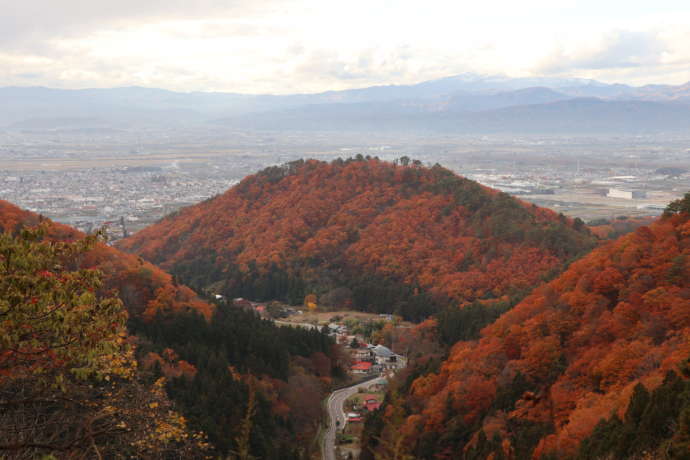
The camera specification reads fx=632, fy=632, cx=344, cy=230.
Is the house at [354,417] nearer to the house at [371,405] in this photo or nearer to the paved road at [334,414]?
the paved road at [334,414]

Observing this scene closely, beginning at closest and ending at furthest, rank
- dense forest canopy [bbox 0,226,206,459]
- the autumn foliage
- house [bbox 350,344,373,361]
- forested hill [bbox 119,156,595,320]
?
dense forest canopy [bbox 0,226,206,459], the autumn foliage, house [bbox 350,344,373,361], forested hill [bbox 119,156,595,320]

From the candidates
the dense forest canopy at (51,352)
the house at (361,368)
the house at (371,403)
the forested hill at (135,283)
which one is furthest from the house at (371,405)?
the dense forest canopy at (51,352)

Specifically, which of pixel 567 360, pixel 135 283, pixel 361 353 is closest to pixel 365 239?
pixel 361 353

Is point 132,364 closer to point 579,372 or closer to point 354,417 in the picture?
point 579,372

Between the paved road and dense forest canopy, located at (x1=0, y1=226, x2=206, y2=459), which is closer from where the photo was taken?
dense forest canopy, located at (x1=0, y1=226, x2=206, y2=459)

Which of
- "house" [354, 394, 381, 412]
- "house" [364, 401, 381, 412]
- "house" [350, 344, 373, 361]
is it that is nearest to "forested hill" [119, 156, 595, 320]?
"house" [350, 344, 373, 361]

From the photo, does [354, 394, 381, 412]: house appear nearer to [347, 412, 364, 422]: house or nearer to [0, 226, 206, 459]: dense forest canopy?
[347, 412, 364, 422]: house

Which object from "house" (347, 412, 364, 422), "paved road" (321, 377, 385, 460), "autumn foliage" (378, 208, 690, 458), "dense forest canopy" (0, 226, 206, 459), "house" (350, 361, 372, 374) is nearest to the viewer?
"dense forest canopy" (0, 226, 206, 459)
